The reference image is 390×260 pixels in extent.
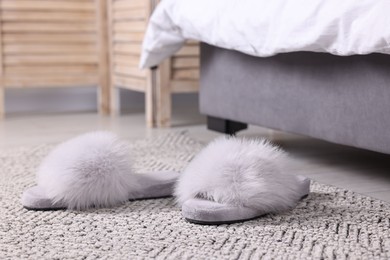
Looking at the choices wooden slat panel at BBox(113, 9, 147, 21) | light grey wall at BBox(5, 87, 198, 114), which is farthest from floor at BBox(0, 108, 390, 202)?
wooden slat panel at BBox(113, 9, 147, 21)

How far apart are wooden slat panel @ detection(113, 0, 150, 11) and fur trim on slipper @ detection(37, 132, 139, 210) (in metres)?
1.44

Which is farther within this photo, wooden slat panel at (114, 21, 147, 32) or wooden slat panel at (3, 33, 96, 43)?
wooden slat panel at (3, 33, 96, 43)

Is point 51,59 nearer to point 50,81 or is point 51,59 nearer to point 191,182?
point 50,81

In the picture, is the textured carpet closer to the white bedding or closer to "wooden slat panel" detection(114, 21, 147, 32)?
the white bedding

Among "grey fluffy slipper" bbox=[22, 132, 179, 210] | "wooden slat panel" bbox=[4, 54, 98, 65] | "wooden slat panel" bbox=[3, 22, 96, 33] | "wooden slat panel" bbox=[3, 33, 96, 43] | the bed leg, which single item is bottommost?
the bed leg

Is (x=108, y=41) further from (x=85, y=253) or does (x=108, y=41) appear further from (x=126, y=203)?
(x=85, y=253)

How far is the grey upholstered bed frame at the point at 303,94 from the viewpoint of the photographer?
150 cm

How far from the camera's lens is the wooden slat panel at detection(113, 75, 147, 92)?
2836 millimetres

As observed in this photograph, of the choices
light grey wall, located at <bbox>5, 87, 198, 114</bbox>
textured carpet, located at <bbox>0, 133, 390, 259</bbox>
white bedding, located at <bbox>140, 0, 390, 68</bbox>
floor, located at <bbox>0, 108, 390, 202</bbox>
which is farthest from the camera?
light grey wall, located at <bbox>5, 87, 198, 114</bbox>

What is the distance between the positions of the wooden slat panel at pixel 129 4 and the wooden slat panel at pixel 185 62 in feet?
0.83

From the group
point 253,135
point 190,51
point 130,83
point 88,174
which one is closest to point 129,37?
point 130,83

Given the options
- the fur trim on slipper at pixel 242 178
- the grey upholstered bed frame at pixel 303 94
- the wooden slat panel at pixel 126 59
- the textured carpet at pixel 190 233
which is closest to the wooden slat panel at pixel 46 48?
the wooden slat panel at pixel 126 59

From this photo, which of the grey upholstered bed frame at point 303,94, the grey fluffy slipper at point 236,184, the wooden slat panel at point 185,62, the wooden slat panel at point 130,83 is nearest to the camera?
the grey fluffy slipper at point 236,184

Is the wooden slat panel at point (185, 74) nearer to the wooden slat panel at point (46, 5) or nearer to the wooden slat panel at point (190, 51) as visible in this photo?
the wooden slat panel at point (190, 51)
